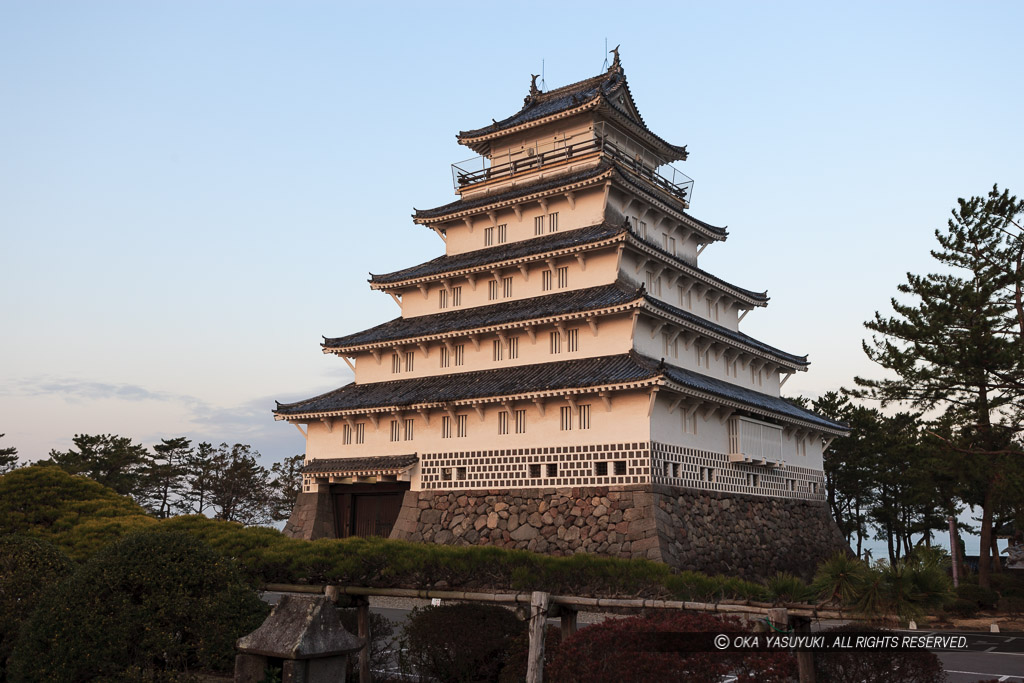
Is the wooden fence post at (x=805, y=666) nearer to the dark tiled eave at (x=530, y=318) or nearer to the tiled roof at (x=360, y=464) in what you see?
the dark tiled eave at (x=530, y=318)

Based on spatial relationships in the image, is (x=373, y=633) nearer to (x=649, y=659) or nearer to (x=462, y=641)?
(x=462, y=641)

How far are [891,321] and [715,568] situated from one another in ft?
56.3

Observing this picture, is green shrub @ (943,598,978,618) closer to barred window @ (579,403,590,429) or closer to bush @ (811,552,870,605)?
barred window @ (579,403,590,429)

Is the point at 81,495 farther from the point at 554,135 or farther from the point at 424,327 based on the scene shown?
the point at 554,135

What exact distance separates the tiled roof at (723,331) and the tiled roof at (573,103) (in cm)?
1099

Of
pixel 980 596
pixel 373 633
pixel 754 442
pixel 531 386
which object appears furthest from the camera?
pixel 980 596

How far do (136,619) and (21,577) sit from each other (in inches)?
134

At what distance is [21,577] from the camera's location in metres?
14.9

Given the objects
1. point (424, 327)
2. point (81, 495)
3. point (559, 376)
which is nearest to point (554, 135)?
point (424, 327)

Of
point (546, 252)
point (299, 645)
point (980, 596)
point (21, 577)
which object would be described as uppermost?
point (546, 252)

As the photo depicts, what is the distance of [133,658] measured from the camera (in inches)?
515

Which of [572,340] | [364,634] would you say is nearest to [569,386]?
[572,340]

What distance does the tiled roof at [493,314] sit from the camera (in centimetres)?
3189

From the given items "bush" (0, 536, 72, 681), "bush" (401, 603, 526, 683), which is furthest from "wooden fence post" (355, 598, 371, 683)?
"bush" (0, 536, 72, 681)
